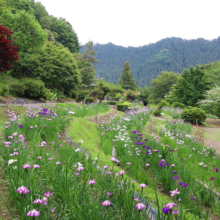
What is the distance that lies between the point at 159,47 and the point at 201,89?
124 metres

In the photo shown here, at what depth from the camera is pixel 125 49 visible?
142 m

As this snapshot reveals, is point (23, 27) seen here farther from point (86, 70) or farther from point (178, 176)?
point (178, 176)

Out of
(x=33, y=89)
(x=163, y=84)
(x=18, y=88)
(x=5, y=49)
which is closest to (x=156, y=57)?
(x=163, y=84)

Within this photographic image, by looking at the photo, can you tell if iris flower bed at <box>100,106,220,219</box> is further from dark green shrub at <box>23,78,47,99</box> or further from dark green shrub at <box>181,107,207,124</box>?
dark green shrub at <box>23,78,47,99</box>

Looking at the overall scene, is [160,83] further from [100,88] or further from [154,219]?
[154,219]

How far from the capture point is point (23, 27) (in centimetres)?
1748

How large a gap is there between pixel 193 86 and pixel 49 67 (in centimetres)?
1799

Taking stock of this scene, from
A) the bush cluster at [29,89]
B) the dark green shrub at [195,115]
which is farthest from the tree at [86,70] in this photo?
the dark green shrub at [195,115]

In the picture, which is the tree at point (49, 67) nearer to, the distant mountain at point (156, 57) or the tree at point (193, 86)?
the tree at point (193, 86)

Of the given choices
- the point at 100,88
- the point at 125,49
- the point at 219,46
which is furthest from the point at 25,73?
the point at 125,49

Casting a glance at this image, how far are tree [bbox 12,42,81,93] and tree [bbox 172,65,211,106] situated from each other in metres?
14.7

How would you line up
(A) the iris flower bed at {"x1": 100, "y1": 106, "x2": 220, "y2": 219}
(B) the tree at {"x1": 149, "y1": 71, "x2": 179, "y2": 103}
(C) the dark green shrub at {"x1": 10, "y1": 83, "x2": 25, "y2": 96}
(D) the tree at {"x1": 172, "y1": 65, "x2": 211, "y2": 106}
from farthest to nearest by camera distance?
1. (B) the tree at {"x1": 149, "y1": 71, "x2": 179, "y2": 103}
2. (D) the tree at {"x1": 172, "y1": 65, "x2": 211, "y2": 106}
3. (C) the dark green shrub at {"x1": 10, "y1": 83, "x2": 25, "y2": 96}
4. (A) the iris flower bed at {"x1": 100, "y1": 106, "x2": 220, "y2": 219}

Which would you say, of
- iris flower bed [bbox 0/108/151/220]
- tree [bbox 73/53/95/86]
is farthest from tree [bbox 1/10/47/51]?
iris flower bed [bbox 0/108/151/220]

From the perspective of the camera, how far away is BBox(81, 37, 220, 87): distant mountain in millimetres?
98500
